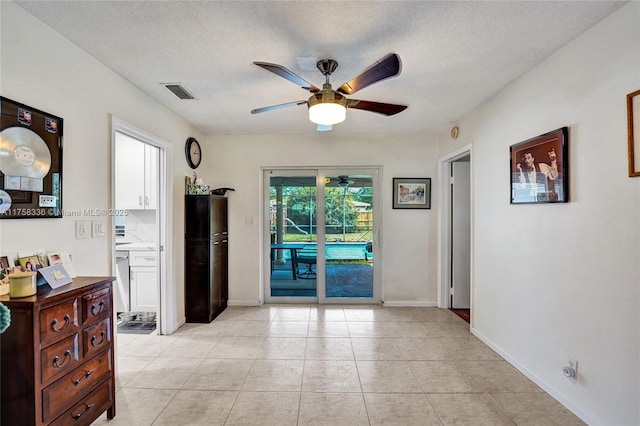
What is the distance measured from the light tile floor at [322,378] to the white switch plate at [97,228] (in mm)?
1184

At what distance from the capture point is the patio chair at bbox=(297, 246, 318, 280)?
4.42m

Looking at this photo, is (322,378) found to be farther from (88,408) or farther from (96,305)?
(96,305)

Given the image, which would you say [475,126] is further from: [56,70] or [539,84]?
[56,70]

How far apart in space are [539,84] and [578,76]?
0.35 metres

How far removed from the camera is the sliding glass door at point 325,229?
4375 mm

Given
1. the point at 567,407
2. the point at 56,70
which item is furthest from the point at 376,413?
the point at 56,70

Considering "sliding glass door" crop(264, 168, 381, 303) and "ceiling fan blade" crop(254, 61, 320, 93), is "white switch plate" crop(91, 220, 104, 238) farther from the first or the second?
"sliding glass door" crop(264, 168, 381, 303)

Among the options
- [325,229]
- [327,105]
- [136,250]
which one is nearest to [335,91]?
[327,105]

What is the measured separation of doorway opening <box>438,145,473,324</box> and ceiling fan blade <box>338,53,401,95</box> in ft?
8.39

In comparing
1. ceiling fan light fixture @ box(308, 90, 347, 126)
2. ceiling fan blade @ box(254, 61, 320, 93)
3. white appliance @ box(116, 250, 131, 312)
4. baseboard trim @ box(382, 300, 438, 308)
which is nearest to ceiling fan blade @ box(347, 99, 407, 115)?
ceiling fan light fixture @ box(308, 90, 347, 126)

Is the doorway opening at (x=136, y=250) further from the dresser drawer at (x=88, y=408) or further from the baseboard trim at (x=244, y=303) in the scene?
the dresser drawer at (x=88, y=408)

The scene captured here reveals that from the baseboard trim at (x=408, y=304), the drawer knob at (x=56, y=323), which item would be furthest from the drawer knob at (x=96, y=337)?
the baseboard trim at (x=408, y=304)

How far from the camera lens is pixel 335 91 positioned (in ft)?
6.75

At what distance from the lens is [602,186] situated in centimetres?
175
